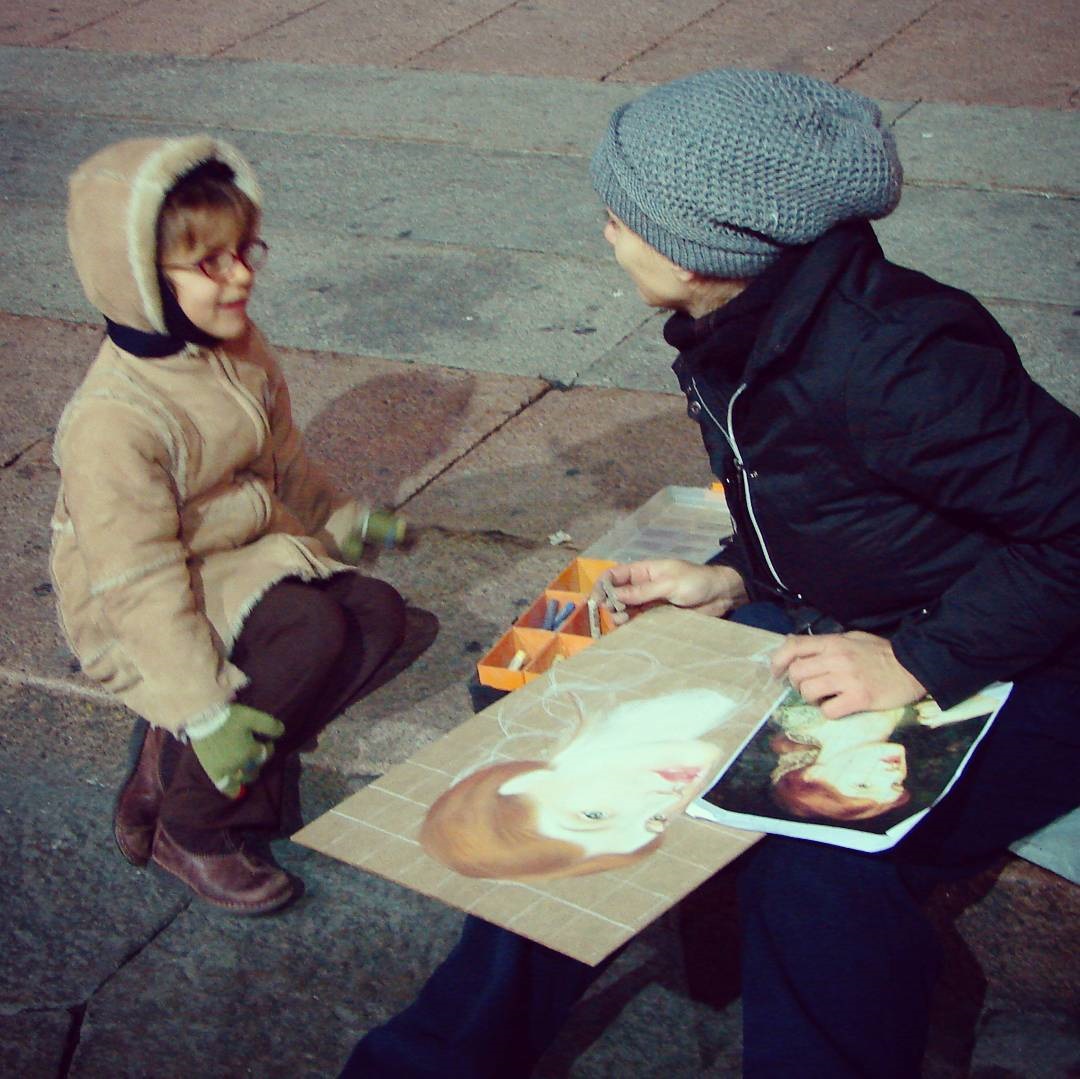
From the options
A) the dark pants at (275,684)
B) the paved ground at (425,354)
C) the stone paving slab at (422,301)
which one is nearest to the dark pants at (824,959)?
the paved ground at (425,354)

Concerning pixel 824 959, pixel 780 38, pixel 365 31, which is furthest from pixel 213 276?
pixel 365 31

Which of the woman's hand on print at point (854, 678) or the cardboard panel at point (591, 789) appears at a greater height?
the woman's hand on print at point (854, 678)

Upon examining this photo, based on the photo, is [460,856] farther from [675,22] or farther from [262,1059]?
[675,22]

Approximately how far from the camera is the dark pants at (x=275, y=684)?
2.75 metres

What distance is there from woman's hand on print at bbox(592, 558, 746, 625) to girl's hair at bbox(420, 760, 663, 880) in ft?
1.67

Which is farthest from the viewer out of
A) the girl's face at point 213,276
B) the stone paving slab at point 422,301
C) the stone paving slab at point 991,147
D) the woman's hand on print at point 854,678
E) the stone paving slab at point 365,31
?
the stone paving slab at point 365,31

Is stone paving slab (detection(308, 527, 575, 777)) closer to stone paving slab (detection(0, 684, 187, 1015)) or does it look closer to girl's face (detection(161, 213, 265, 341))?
stone paving slab (detection(0, 684, 187, 1015))

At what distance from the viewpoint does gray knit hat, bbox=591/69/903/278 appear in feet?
6.82

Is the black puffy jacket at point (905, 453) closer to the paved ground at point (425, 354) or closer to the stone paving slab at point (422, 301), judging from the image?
the paved ground at point (425, 354)

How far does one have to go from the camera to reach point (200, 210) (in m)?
2.57

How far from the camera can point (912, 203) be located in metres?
5.60

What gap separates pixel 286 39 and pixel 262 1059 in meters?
6.90

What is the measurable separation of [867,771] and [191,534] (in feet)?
4.44

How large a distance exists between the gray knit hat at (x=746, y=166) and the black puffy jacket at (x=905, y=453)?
68 millimetres
